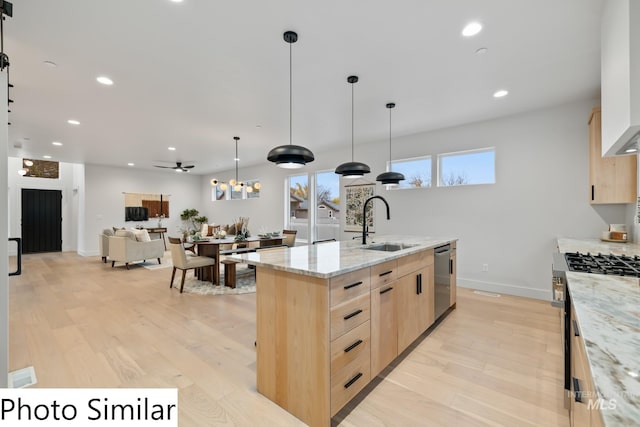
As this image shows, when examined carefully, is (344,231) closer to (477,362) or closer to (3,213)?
(477,362)

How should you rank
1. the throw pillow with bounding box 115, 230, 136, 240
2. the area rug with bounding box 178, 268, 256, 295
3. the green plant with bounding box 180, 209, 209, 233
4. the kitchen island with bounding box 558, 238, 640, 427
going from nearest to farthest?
the kitchen island with bounding box 558, 238, 640, 427, the area rug with bounding box 178, 268, 256, 295, the throw pillow with bounding box 115, 230, 136, 240, the green plant with bounding box 180, 209, 209, 233

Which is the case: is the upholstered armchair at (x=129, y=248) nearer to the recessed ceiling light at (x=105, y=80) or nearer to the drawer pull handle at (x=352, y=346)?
the recessed ceiling light at (x=105, y=80)

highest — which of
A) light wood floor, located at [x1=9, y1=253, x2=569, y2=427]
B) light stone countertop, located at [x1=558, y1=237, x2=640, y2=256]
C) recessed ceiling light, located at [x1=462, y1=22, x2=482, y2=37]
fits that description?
recessed ceiling light, located at [x1=462, y1=22, x2=482, y2=37]

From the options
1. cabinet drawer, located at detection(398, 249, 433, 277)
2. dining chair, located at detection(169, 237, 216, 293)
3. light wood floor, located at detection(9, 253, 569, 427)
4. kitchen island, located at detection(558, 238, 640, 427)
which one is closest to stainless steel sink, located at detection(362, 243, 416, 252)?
cabinet drawer, located at detection(398, 249, 433, 277)

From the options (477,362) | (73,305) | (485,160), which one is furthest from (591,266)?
(73,305)

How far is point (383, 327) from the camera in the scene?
2131 mm

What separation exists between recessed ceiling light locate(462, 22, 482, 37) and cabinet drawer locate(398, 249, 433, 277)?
198 cm

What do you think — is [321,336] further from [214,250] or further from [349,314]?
[214,250]

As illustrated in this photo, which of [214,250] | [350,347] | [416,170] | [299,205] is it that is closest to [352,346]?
[350,347]

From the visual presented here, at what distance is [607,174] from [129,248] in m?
8.38

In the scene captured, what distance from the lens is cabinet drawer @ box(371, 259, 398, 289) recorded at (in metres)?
2.05

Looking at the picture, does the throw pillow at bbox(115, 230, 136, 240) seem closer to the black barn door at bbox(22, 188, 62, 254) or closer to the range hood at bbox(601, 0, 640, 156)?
the black barn door at bbox(22, 188, 62, 254)

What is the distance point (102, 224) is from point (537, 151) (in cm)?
1123

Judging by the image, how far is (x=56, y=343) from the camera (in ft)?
9.04
